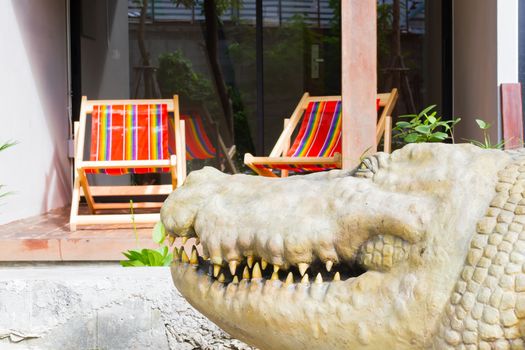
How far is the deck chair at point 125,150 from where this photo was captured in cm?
484

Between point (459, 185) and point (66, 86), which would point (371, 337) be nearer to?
point (459, 185)

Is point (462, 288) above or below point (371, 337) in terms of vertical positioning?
above

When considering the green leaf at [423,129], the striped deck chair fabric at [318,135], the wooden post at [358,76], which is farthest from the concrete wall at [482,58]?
the wooden post at [358,76]

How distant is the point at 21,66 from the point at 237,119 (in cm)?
262

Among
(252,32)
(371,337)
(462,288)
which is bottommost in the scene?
(371,337)

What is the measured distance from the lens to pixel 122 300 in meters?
3.07

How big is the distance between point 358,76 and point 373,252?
2.48m

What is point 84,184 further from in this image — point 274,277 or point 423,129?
point 274,277

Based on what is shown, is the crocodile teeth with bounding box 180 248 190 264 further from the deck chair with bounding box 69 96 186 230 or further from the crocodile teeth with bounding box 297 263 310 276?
the deck chair with bounding box 69 96 186 230

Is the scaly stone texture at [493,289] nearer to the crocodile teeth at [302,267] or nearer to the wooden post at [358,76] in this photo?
the crocodile teeth at [302,267]

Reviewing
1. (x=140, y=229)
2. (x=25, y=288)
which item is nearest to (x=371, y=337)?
(x=25, y=288)

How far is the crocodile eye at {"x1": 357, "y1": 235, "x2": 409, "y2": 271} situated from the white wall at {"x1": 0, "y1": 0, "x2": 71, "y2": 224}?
3901mm

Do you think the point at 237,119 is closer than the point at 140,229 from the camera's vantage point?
No

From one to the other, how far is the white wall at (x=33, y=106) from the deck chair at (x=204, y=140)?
115 centimetres
